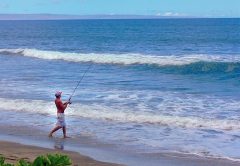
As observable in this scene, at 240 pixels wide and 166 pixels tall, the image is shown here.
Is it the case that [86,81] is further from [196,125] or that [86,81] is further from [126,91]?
[196,125]

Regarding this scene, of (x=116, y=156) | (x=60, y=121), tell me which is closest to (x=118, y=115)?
(x=60, y=121)

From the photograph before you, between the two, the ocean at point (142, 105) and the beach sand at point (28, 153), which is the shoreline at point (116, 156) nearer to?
the beach sand at point (28, 153)

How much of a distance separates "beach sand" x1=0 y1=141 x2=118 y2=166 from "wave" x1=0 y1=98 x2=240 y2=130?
3.56m

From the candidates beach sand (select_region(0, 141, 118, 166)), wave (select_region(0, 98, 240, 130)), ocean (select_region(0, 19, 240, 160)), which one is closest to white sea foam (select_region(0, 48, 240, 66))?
ocean (select_region(0, 19, 240, 160))

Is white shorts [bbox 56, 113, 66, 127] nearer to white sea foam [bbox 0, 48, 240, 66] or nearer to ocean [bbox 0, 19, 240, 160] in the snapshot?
ocean [bbox 0, 19, 240, 160]

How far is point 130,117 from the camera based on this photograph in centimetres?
1473

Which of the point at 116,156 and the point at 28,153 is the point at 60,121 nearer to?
the point at 28,153

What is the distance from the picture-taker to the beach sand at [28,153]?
10.0 meters

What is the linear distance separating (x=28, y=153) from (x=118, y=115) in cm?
472

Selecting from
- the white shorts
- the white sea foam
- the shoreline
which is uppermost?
the white sea foam

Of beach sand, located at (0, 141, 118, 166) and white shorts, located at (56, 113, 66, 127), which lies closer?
beach sand, located at (0, 141, 118, 166)

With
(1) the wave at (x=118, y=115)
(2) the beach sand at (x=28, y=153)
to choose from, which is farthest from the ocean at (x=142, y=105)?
(2) the beach sand at (x=28, y=153)

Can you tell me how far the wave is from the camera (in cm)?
1372

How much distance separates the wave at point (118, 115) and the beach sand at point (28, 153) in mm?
3561
